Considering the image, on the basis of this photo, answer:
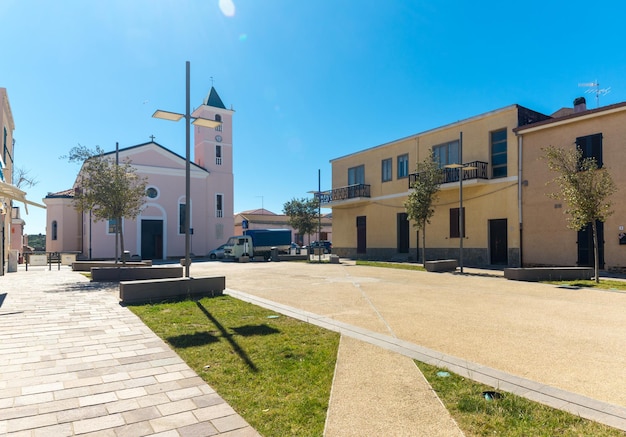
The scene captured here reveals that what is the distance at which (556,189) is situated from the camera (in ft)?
59.7

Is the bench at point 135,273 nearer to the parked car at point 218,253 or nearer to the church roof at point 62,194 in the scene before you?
the parked car at point 218,253

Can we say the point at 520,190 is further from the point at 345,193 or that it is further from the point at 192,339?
the point at 192,339

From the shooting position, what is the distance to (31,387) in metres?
3.93

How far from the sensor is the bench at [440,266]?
17500 mm

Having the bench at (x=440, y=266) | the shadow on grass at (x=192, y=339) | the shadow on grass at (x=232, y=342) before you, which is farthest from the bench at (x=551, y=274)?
the shadow on grass at (x=192, y=339)

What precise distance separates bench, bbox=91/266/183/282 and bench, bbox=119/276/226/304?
3078mm

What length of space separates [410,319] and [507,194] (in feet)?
51.9

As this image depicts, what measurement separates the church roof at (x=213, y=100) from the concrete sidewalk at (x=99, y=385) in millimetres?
36060

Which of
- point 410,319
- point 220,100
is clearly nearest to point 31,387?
point 410,319

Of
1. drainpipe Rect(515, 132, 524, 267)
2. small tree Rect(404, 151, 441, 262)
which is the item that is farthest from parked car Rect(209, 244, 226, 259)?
drainpipe Rect(515, 132, 524, 267)

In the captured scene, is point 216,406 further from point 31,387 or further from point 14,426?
point 31,387

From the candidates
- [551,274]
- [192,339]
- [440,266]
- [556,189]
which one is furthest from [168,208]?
[192,339]

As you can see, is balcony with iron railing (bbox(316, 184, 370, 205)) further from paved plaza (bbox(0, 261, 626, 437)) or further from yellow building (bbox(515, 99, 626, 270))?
paved plaza (bbox(0, 261, 626, 437))

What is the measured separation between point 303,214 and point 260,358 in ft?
81.9
